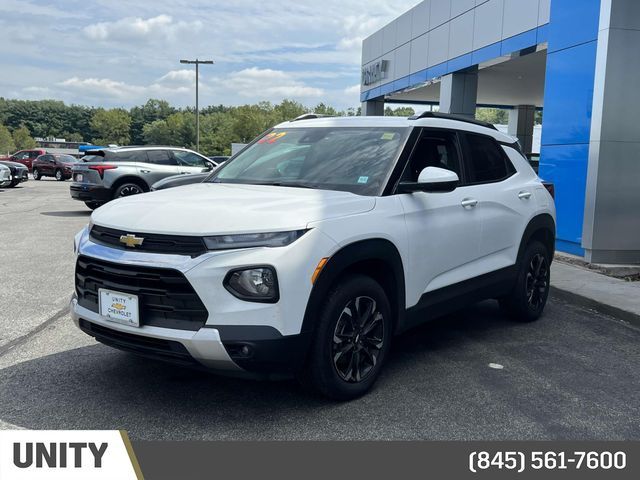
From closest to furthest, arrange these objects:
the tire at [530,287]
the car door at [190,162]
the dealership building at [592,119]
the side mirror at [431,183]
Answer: the side mirror at [431,183] < the tire at [530,287] < the dealership building at [592,119] < the car door at [190,162]

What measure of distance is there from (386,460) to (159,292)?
149 cm

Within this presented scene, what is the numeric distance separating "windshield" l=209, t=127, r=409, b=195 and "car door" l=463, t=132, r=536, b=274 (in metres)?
0.98

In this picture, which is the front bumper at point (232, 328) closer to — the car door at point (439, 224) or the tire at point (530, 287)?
the car door at point (439, 224)

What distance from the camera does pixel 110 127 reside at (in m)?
130

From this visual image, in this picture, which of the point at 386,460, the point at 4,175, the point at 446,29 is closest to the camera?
the point at 386,460

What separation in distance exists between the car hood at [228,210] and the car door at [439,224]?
1.63 feet

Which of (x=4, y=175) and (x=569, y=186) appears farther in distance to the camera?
(x=4, y=175)

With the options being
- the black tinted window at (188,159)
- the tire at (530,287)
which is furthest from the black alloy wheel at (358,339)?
the black tinted window at (188,159)

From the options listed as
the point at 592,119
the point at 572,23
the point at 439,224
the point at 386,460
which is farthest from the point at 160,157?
the point at 386,460

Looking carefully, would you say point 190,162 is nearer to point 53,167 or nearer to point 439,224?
point 439,224

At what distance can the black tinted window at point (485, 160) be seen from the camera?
16.6 feet

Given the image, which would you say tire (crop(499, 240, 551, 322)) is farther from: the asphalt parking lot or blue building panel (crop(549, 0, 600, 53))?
blue building panel (crop(549, 0, 600, 53))

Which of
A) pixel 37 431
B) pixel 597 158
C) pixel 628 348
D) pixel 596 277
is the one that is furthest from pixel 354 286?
pixel 597 158

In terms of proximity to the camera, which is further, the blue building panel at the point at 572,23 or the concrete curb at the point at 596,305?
the blue building panel at the point at 572,23
